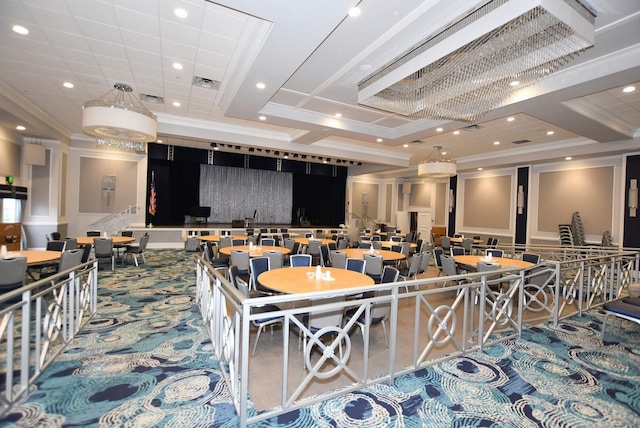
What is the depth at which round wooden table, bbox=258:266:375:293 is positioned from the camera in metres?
3.40

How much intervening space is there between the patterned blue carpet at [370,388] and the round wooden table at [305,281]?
1.01m

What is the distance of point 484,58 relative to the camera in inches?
134

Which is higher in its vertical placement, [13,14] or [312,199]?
[13,14]

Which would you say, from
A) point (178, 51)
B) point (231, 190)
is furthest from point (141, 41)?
point (231, 190)

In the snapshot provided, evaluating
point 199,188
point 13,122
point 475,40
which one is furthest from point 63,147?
point 475,40

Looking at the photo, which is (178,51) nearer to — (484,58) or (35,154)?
(484,58)

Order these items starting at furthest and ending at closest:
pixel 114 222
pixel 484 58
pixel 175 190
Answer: pixel 175 190, pixel 114 222, pixel 484 58

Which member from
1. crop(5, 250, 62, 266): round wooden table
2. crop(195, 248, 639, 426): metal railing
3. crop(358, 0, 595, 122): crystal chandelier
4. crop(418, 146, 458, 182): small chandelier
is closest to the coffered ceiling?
crop(358, 0, 595, 122): crystal chandelier

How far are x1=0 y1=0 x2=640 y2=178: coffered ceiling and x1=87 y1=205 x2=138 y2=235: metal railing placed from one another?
3.25 metres

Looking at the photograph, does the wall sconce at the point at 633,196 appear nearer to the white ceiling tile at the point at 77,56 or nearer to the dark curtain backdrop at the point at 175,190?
the white ceiling tile at the point at 77,56

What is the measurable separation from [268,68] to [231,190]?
14.2m

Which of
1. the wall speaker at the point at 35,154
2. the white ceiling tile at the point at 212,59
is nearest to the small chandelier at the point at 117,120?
the white ceiling tile at the point at 212,59

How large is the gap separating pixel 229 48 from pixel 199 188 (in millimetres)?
13820

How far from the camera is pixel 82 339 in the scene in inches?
144
